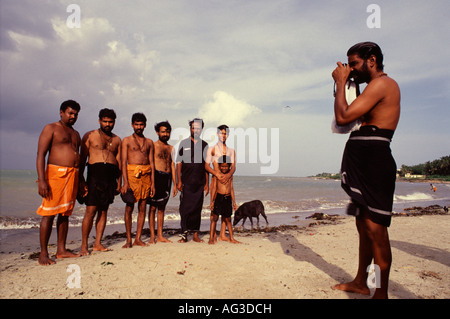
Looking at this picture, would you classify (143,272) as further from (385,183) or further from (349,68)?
(349,68)

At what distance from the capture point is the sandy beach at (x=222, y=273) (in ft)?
9.12

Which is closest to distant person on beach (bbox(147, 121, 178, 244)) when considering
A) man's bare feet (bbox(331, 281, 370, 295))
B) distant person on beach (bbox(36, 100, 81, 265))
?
distant person on beach (bbox(36, 100, 81, 265))

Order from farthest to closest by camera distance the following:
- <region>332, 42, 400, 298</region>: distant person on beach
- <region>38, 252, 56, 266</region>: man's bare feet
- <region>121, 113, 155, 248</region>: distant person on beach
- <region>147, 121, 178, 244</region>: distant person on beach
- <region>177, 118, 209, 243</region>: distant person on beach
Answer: <region>177, 118, 209, 243</region>: distant person on beach, <region>147, 121, 178, 244</region>: distant person on beach, <region>121, 113, 155, 248</region>: distant person on beach, <region>38, 252, 56, 266</region>: man's bare feet, <region>332, 42, 400, 298</region>: distant person on beach

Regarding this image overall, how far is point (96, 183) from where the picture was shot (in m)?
4.55

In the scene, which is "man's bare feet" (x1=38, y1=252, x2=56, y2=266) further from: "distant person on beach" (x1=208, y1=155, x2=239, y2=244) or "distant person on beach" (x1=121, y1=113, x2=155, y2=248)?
"distant person on beach" (x1=208, y1=155, x2=239, y2=244)

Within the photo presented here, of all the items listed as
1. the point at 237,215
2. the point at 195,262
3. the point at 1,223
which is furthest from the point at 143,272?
the point at 1,223

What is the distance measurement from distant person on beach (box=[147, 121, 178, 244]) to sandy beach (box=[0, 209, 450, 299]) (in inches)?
26.4

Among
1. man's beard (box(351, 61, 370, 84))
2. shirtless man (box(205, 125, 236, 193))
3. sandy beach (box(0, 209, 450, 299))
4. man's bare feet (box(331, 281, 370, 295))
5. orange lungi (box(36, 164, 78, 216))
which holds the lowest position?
sandy beach (box(0, 209, 450, 299))

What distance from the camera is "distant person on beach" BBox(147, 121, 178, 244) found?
214 inches

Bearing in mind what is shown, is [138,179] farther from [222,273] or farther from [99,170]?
[222,273]

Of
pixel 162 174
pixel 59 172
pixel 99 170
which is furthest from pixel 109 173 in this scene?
pixel 162 174

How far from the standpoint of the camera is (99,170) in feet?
15.0

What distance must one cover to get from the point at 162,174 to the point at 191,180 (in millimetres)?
613

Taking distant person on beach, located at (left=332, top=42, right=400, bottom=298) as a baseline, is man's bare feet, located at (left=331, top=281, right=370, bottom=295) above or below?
below
